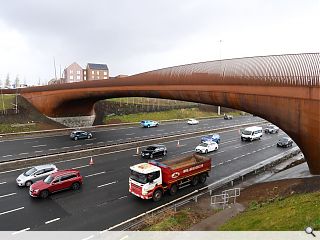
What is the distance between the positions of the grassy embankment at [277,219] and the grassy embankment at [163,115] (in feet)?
135

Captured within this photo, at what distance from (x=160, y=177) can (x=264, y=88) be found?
1050 centimetres

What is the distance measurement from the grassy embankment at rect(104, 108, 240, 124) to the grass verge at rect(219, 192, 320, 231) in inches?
1739

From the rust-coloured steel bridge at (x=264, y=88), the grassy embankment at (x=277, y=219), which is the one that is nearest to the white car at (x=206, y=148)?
the rust-coloured steel bridge at (x=264, y=88)

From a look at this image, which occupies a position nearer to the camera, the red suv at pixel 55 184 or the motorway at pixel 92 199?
the motorway at pixel 92 199

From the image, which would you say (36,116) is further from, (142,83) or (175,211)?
(175,211)

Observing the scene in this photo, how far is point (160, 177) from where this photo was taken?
2027 centimetres

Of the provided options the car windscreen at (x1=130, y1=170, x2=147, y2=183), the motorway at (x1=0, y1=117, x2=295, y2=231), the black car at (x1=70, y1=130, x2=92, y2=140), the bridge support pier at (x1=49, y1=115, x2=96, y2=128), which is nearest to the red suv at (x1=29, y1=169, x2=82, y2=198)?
the motorway at (x1=0, y1=117, x2=295, y2=231)

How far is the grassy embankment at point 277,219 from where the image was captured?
11.3 meters

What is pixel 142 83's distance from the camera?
114 feet

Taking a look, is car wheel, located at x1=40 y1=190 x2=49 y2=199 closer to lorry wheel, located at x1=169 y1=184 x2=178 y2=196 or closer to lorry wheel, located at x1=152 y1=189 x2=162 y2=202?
lorry wheel, located at x1=152 y1=189 x2=162 y2=202

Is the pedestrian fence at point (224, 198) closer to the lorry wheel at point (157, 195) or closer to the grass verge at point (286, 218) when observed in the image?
the lorry wheel at point (157, 195)

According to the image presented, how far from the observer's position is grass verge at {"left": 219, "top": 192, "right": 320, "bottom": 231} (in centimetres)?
1120

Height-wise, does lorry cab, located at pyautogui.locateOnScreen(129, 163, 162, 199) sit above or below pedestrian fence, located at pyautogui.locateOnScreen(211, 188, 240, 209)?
above
